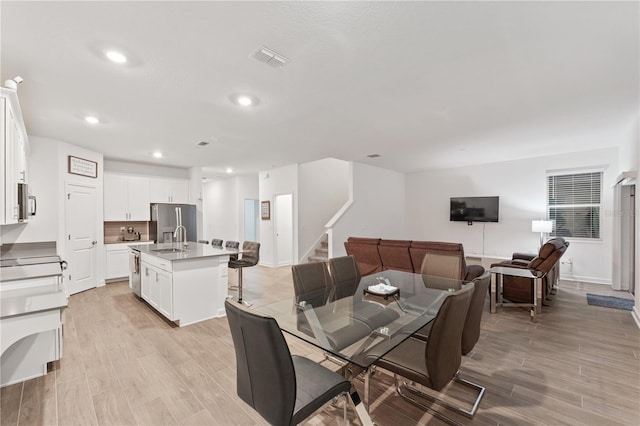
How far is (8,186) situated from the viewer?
2.29 m

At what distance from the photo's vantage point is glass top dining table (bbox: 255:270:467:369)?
167 centimetres

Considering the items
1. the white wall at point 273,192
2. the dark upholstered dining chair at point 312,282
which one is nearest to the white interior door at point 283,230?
the white wall at point 273,192

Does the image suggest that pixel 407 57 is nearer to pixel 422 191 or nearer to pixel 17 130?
pixel 17 130

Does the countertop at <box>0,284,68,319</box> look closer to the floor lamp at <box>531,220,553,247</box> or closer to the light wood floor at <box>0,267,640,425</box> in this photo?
the light wood floor at <box>0,267,640,425</box>

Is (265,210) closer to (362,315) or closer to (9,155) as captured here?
(9,155)

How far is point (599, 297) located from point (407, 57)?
16.8 ft

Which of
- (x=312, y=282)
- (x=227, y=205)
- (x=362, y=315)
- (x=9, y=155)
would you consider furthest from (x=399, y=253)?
(x=227, y=205)

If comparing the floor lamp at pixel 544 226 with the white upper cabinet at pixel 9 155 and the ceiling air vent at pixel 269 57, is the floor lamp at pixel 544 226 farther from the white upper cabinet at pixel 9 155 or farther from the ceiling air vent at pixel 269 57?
the white upper cabinet at pixel 9 155

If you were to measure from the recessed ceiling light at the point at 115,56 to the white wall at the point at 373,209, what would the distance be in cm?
447

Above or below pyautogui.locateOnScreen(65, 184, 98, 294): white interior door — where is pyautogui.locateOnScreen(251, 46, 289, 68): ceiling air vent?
above

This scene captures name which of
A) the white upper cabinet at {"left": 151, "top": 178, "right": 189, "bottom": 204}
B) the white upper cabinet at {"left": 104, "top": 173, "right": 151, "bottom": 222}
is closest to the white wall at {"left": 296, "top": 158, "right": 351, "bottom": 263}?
the white upper cabinet at {"left": 151, "top": 178, "right": 189, "bottom": 204}

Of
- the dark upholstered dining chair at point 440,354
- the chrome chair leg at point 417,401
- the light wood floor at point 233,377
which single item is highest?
the dark upholstered dining chair at point 440,354

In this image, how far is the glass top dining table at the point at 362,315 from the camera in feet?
5.48

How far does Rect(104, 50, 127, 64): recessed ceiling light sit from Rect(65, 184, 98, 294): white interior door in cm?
384
